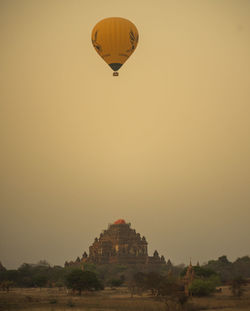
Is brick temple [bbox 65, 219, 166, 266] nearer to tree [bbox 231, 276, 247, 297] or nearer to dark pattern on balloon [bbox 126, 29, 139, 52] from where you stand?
tree [bbox 231, 276, 247, 297]

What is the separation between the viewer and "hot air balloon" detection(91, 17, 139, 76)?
54031 millimetres

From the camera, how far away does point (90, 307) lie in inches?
1658

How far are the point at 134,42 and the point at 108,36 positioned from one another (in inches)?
119

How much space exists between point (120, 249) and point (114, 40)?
69591 millimetres

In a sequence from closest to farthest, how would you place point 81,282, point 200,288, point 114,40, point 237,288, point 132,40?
point 114,40 < point 200,288 < point 132,40 < point 237,288 < point 81,282

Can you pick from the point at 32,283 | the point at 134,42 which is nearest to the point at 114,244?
the point at 32,283

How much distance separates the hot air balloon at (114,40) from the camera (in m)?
54.0

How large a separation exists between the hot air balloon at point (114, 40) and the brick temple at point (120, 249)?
67.0 metres

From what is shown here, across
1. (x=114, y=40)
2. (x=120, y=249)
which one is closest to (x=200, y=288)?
(x=114, y=40)

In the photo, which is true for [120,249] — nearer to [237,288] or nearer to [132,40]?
[237,288]

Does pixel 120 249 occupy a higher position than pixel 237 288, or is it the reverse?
pixel 120 249

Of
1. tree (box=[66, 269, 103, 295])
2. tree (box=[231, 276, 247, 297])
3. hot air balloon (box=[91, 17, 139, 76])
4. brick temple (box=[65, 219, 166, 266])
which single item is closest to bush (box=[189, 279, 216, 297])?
tree (box=[231, 276, 247, 297])

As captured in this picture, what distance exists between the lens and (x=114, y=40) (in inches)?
→ 2125

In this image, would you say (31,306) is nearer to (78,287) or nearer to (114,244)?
(78,287)
